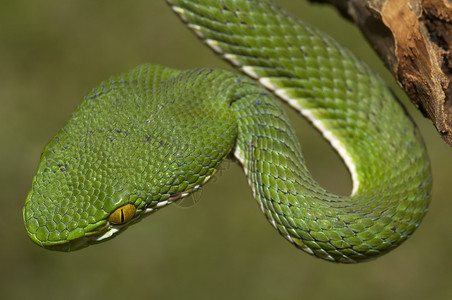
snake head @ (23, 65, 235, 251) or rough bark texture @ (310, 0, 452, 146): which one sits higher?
rough bark texture @ (310, 0, 452, 146)

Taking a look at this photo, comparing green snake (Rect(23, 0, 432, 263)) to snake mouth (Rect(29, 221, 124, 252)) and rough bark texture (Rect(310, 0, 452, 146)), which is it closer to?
snake mouth (Rect(29, 221, 124, 252))

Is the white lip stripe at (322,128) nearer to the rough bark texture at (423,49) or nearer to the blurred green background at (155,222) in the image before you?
the rough bark texture at (423,49)

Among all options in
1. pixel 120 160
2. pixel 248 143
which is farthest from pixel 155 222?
pixel 120 160

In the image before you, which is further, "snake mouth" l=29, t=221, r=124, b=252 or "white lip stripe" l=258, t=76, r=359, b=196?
"white lip stripe" l=258, t=76, r=359, b=196

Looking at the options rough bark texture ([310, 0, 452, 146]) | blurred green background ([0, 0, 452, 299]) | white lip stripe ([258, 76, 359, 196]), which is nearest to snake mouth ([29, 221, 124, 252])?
white lip stripe ([258, 76, 359, 196])

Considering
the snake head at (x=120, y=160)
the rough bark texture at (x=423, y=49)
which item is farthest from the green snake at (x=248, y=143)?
the rough bark texture at (x=423, y=49)

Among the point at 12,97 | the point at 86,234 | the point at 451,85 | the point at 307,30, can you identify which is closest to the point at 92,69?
the point at 12,97
